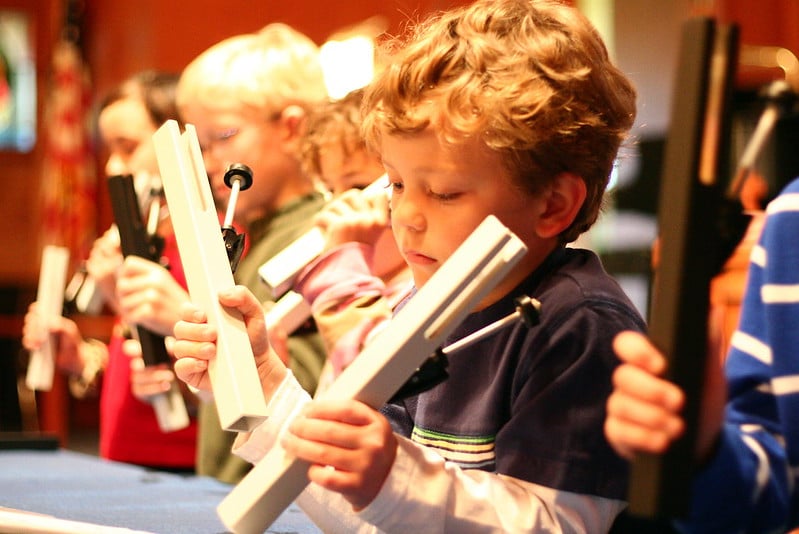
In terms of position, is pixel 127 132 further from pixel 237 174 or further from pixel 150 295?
pixel 237 174

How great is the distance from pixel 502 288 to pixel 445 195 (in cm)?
10

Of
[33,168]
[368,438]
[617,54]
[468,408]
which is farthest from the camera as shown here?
[33,168]

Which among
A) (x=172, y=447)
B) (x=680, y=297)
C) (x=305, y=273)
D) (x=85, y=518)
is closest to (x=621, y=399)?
(x=680, y=297)

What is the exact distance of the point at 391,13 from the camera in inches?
127

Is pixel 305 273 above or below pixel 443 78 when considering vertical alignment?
below

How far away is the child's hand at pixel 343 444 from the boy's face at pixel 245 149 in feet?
3.23

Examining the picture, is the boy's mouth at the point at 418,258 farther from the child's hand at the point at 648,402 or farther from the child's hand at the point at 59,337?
the child's hand at the point at 59,337

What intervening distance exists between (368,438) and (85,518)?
1.32 feet

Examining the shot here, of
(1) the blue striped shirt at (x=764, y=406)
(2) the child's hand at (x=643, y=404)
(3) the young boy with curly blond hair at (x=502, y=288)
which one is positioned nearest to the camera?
(2) the child's hand at (x=643, y=404)

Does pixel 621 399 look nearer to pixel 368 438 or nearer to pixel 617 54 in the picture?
pixel 368 438

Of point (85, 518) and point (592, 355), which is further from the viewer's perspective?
point (85, 518)

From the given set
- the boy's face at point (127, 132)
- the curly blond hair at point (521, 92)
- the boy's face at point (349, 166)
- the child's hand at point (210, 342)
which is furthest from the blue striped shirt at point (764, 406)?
the boy's face at point (127, 132)

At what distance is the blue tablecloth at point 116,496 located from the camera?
0.91 metres

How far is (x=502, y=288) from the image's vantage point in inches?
33.0
